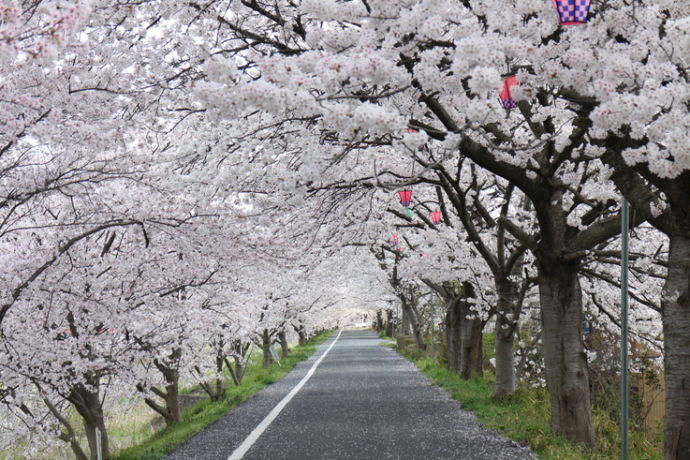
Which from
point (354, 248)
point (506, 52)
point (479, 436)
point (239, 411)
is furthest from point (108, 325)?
point (354, 248)

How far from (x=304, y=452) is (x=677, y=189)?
521 centimetres

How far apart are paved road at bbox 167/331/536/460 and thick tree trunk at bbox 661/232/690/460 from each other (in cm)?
212

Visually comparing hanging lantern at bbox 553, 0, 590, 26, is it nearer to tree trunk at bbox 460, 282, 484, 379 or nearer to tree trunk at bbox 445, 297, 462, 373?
tree trunk at bbox 460, 282, 484, 379

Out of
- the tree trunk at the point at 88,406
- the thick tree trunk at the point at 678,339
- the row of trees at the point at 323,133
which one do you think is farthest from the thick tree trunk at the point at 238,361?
the thick tree trunk at the point at 678,339

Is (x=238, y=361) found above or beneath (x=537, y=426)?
beneath

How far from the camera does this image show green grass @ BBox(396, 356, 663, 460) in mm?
8359

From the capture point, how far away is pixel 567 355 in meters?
9.02

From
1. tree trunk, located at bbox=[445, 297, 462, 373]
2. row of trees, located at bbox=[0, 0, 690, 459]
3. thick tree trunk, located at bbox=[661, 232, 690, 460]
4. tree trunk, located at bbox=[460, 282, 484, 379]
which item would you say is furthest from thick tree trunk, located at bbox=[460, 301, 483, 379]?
thick tree trunk, located at bbox=[661, 232, 690, 460]

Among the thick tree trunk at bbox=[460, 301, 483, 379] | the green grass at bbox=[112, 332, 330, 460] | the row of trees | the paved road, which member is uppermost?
the row of trees

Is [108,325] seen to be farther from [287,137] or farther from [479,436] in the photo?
[479,436]

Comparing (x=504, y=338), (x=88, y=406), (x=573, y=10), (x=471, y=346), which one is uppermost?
(x=573, y=10)

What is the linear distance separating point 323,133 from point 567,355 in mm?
4256

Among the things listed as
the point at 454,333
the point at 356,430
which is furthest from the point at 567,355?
the point at 454,333

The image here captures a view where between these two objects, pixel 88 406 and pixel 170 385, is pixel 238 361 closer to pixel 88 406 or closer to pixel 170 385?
pixel 170 385
